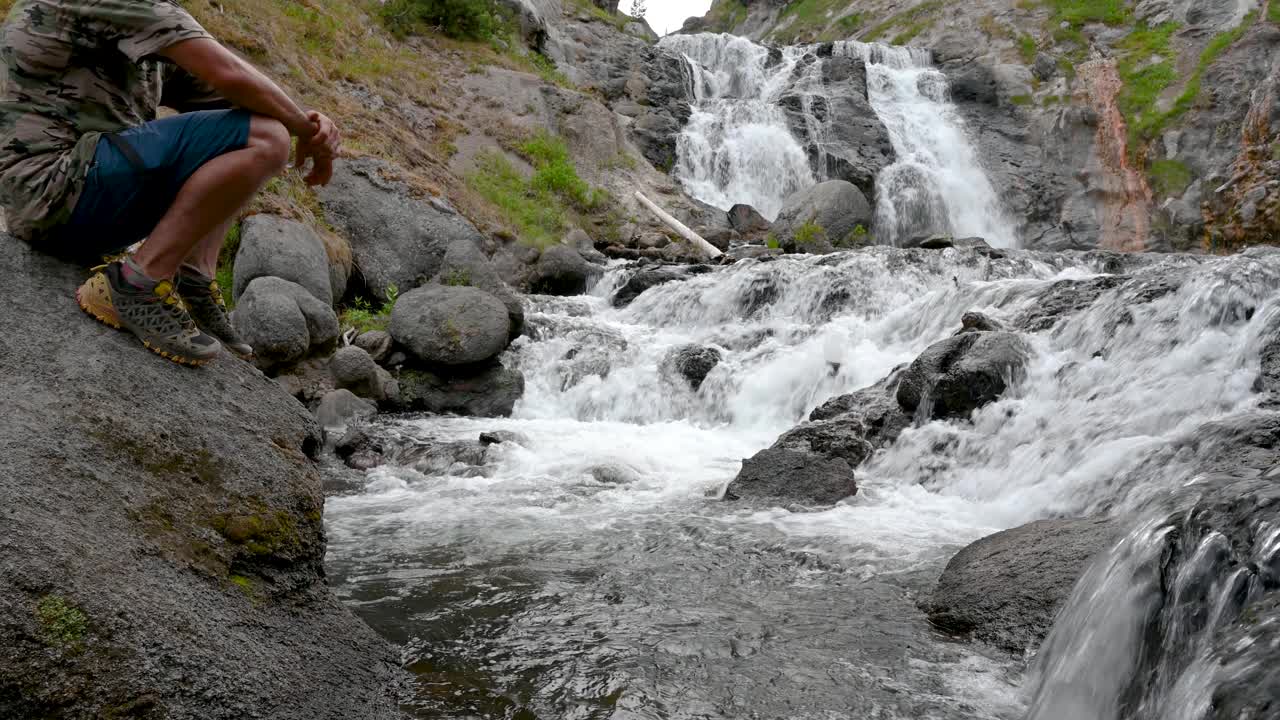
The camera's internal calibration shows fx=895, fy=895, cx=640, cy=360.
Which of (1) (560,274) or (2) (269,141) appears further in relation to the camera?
(1) (560,274)

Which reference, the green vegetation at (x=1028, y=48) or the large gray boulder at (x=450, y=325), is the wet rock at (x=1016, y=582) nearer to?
the large gray boulder at (x=450, y=325)

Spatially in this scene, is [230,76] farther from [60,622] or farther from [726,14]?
[726,14]

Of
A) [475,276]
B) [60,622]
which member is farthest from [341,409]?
[60,622]

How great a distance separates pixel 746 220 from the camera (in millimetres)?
24859

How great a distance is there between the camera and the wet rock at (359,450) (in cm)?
998

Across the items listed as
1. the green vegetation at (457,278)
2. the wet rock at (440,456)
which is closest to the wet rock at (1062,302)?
the wet rock at (440,456)

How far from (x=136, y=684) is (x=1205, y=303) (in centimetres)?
992

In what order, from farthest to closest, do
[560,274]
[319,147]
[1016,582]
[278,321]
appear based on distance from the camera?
[560,274]
[278,321]
[1016,582]
[319,147]

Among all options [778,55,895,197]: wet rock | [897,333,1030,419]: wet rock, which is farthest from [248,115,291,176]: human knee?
[778,55,895,197]: wet rock

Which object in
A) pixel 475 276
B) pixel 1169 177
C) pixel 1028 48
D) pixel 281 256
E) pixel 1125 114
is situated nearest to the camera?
pixel 281 256

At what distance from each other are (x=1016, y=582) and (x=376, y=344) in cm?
1020

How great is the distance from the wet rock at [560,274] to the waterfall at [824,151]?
32.7 feet

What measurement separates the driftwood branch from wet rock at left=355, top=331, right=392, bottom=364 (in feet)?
32.5

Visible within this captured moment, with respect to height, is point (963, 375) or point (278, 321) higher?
point (963, 375)
